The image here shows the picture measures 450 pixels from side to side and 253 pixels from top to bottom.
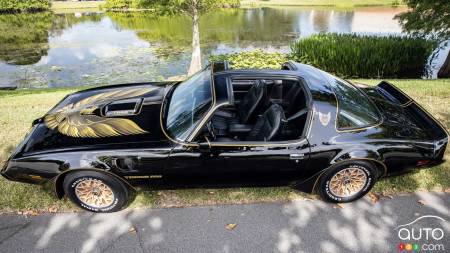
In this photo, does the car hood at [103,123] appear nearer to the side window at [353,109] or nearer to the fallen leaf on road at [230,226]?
the fallen leaf on road at [230,226]

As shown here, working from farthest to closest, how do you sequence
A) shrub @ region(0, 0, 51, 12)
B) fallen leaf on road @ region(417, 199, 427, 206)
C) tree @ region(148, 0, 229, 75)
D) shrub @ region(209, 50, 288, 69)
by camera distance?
1. shrub @ region(0, 0, 51, 12)
2. shrub @ region(209, 50, 288, 69)
3. tree @ region(148, 0, 229, 75)
4. fallen leaf on road @ region(417, 199, 427, 206)

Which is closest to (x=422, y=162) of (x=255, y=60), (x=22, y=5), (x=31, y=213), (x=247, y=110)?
(x=247, y=110)

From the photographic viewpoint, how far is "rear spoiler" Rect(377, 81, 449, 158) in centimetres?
388

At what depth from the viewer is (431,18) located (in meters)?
11.9

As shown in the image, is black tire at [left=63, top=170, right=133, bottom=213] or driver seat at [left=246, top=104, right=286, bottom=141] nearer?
black tire at [left=63, top=170, right=133, bottom=213]

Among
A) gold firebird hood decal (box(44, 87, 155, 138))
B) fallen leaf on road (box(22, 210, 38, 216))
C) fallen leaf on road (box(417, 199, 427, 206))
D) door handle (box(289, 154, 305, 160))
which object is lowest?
fallen leaf on road (box(417, 199, 427, 206))

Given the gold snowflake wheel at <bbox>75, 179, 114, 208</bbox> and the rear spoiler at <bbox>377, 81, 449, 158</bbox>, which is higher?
the rear spoiler at <bbox>377, 81, 449, 158</bbox>

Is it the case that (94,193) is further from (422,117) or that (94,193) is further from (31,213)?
(422,117)

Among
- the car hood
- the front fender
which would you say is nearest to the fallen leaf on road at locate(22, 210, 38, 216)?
the front fender

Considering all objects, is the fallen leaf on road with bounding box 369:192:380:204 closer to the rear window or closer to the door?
the rear window

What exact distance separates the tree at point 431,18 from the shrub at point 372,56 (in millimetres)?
673

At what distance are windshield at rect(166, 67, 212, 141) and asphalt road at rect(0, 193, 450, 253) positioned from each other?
1052 millimetres

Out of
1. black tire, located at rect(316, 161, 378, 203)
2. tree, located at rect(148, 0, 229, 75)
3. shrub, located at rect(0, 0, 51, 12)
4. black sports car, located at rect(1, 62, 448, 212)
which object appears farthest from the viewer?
shrub, located at rect(0, 0, 51, 12)

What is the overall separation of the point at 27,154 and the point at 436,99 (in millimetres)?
7813
